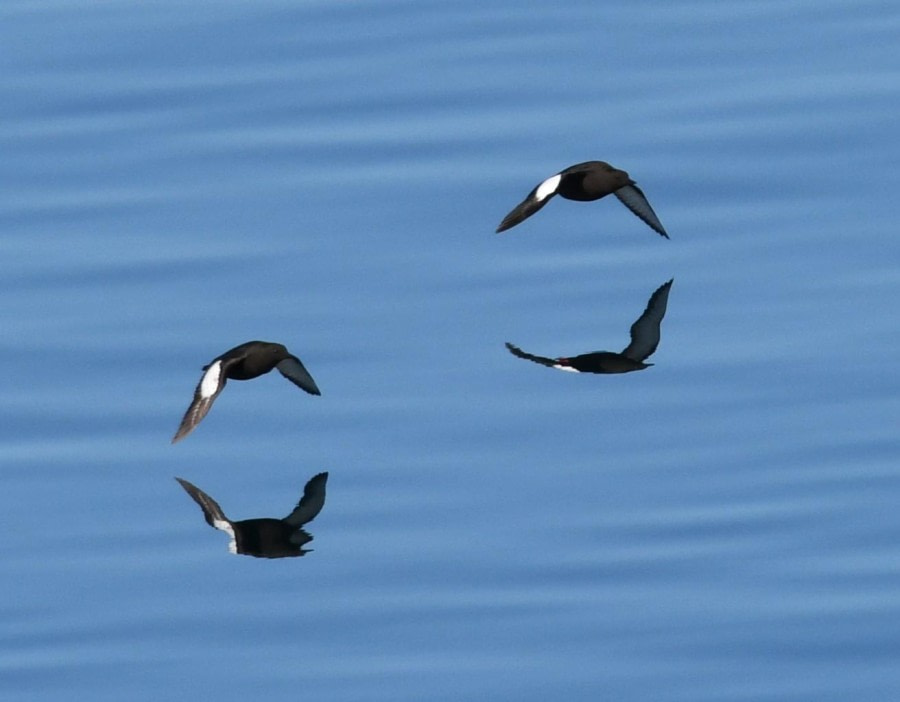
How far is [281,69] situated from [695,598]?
31.6ft

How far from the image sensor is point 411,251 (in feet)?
57.8

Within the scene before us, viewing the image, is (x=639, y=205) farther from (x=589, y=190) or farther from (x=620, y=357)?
(x=620, y=357)

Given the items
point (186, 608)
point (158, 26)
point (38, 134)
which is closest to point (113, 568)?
point (186, 608)

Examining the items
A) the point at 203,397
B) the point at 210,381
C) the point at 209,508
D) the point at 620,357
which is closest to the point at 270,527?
the point at 209,508

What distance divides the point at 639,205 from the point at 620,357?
221 cm

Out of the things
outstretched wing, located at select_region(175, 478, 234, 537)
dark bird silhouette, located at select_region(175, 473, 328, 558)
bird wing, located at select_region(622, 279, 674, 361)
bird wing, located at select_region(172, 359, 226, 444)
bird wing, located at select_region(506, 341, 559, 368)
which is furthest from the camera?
bird wing, located at select_region(622, 279, 674, 361)

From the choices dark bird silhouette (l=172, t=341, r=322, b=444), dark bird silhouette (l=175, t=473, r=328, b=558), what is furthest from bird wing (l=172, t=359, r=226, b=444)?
dark bird silhouette (l=175, t=473, r=328, b=558)

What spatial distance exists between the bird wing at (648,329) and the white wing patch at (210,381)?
262 cm

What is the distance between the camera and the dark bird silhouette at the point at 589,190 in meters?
17.7

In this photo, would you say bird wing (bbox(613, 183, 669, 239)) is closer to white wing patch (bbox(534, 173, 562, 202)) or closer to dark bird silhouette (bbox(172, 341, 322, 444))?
white wing patch (bbox(534, 173, 562, 202))

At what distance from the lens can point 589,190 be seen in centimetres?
1794

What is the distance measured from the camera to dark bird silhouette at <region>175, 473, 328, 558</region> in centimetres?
1385

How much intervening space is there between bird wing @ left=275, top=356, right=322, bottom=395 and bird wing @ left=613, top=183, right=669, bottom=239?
3.38 m

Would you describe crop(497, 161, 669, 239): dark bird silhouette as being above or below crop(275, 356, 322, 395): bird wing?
above
